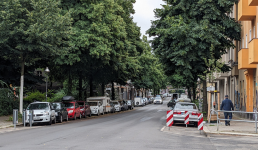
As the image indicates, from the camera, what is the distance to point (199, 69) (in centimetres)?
2692

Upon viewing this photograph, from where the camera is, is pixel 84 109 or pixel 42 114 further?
pixel 84 109

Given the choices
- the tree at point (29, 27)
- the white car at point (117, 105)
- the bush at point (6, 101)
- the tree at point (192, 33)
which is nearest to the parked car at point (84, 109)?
the bush at point (6, 101)

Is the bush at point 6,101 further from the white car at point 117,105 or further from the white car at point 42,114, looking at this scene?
the white car at point 117,105

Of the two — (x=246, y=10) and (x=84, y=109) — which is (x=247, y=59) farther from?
(x=84, y=109)

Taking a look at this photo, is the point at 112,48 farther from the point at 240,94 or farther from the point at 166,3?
the point at 240,94

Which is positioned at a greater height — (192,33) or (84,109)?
(192,33)

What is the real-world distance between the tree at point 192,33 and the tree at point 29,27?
299 inches

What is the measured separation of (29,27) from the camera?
75.7 feet

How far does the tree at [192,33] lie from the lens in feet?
84.2

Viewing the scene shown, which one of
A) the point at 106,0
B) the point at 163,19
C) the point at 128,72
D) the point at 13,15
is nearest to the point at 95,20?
the point at 106,0

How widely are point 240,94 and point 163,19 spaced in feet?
33.3

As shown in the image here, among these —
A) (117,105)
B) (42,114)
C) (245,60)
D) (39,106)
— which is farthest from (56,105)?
(117,105)

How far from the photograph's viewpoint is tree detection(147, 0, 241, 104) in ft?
84.2

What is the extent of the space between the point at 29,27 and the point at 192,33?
11343 millimetres
